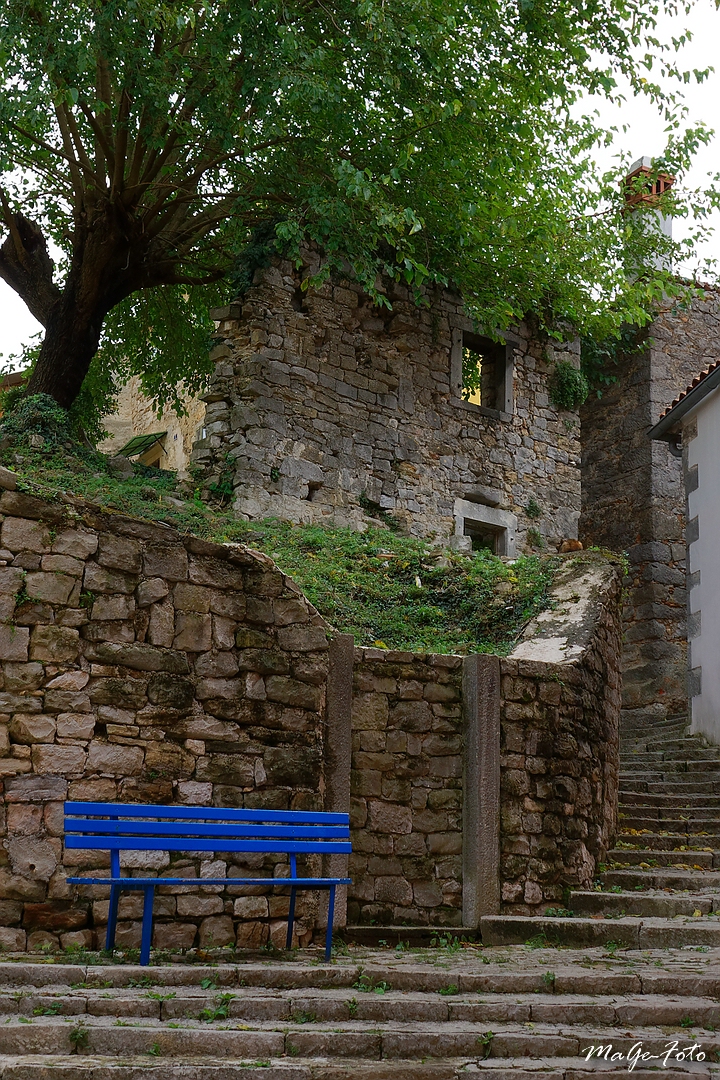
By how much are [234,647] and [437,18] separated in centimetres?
722

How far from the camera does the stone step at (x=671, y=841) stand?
339 inches

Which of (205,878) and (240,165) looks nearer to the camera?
(205,878)

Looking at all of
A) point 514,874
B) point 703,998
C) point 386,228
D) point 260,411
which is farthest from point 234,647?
point 386,228

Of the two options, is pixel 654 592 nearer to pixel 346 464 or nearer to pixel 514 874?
pixel 346 464

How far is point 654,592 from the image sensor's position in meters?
16.2

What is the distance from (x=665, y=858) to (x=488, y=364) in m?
8.73

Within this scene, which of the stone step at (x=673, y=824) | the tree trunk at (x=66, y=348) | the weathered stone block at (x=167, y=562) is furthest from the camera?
the tree trunk at (x=66, y=348)

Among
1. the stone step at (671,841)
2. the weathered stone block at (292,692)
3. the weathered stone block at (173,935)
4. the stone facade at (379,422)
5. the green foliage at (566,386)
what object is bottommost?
the weathered stone block at (173,935)

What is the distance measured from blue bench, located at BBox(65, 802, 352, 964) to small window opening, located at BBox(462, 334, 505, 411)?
9764 mm

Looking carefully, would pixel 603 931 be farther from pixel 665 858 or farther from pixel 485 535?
pixel 485 535

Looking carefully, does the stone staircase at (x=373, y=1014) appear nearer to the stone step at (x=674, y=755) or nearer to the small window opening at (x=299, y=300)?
the stone step at (x=674, y=755)

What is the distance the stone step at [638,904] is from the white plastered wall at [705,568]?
16.5 feet

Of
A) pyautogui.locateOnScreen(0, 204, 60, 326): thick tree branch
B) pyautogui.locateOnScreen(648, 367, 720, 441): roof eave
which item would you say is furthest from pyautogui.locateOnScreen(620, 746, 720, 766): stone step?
pyautogui.locateOnScreen(0, 204, 60, 326): thick tree branch

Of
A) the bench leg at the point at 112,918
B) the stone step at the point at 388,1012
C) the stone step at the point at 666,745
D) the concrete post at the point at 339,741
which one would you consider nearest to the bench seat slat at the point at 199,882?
the bench leg at the point at 112,918
